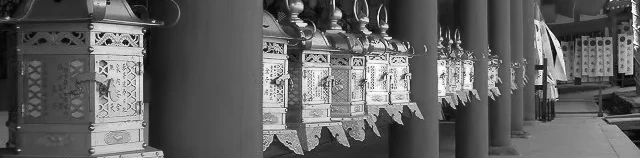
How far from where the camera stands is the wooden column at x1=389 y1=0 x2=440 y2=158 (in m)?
6.04

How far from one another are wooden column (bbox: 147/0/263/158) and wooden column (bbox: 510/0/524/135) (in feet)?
31.3

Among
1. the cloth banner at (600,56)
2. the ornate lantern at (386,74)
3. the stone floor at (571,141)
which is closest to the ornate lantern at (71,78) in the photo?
the ornate lantern at (386,74)

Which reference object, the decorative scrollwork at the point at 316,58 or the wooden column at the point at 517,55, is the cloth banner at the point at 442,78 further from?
the wooden column at the point at 517,55

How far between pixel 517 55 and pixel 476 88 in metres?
3.90

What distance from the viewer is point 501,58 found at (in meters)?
10.3

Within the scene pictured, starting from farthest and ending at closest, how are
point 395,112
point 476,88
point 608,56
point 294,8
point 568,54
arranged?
point 568,54
point 608,56
point 476,88
point 395,112
point 294,8

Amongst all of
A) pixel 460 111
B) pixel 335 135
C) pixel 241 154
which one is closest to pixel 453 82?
pixel 460 111

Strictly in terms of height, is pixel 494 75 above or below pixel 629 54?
below

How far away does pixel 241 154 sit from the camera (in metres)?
2.73

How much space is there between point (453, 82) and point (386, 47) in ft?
8.93

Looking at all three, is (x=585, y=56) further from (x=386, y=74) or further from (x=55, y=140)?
(x=55, y=140)

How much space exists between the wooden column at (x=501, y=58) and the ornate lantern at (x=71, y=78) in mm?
8384

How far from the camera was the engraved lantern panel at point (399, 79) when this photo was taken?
5031 millimetres

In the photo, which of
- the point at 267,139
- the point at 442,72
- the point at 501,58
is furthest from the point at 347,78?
the point at 501,58
